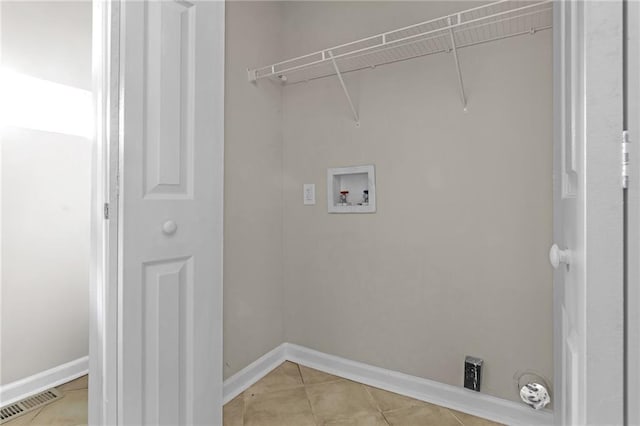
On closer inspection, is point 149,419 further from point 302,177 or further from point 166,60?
point 302,177

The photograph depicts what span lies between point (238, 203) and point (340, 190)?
585 millimetres

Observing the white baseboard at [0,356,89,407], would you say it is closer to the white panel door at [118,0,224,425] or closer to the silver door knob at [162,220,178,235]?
the white panel door at [118,0,224,425]

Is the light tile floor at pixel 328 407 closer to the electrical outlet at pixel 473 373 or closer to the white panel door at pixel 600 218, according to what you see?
the electrical outlet at pixel 473 373

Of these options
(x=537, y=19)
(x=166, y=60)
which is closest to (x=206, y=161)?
(x=166, y=60)

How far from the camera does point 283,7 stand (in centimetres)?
217

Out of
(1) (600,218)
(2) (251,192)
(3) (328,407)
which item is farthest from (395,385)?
(1) (600,218)

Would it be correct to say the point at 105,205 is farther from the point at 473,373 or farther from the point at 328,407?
the point at 473,373

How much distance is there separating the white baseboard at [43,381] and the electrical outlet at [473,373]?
1514 millimetres

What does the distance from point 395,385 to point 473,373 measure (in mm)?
414

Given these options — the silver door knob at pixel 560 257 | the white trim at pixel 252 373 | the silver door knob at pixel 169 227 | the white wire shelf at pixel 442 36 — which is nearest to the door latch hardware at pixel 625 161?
the silver door knob at pixel 560 257

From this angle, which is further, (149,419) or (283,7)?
(283,7)

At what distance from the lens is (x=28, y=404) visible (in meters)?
1.06

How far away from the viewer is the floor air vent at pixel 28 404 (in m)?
1.03

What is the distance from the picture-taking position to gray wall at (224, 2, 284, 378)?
5.95 ft
